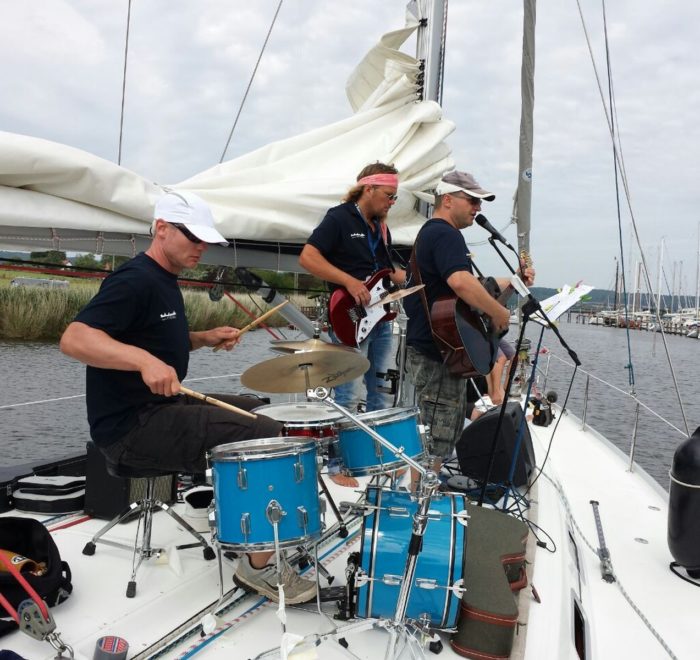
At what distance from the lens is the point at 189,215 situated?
2.28 metres

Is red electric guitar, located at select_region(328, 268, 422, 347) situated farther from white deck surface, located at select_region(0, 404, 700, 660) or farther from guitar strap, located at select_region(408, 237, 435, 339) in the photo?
white deck surface, located at select_region(0, 404, 700, 660)

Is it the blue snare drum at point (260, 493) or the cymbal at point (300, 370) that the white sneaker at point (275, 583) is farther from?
the cymbal at point (300, 370)

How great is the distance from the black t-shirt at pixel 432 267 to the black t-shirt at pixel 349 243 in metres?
0.39

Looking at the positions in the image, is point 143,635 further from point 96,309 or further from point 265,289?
point 265,289

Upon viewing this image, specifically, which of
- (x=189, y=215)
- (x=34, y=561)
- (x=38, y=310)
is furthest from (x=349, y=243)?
(x=38, y=310)

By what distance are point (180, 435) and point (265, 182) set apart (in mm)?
1731

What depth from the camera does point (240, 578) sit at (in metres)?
2.27

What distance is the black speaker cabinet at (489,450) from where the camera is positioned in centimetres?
350

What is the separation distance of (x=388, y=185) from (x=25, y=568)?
2.41 metres

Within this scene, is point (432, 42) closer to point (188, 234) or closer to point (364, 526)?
point (188, 234)

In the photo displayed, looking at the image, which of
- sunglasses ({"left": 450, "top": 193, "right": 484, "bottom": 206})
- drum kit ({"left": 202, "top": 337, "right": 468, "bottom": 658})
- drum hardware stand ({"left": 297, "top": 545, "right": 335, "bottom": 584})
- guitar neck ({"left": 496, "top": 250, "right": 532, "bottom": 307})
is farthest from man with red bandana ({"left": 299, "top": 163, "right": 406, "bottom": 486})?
drum kit ({"left": 202, "top": 337, "right": 468, "bottom": 658})

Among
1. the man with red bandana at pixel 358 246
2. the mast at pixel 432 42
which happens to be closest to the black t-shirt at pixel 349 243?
the man with red bandana at pixel 358 246

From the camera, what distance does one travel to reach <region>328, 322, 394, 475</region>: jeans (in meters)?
3.62

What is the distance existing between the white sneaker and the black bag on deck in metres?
0.61
